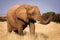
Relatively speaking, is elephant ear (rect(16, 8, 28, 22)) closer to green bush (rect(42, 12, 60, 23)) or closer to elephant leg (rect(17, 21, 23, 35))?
elephant leg (rect(17, 21, 23, 35))

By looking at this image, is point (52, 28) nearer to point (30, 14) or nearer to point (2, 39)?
point (30, 14)

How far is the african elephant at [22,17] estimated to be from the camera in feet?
5.61

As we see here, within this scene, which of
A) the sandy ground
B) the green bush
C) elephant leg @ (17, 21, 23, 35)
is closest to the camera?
the sandy ground

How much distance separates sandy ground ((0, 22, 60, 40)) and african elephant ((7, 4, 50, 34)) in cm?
6

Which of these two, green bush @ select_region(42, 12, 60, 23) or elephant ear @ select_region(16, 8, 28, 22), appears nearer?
elephant ear @ select_region(16, 8, 28, 22)

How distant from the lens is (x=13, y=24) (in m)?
1.87

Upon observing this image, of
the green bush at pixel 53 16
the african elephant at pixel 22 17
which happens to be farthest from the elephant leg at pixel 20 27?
the green bush at pixel 53 16

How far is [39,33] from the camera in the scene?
1829mm

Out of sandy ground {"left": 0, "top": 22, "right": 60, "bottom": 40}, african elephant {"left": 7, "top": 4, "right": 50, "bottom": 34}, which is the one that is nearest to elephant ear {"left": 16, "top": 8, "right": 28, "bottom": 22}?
african elephant {"left": 7, "top": 4, "right": 50, "bottom": 34}

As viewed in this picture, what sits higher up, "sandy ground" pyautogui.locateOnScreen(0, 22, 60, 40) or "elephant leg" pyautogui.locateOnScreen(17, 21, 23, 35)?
"elephant leg" pyautogui.locateOnScreen(17, 21, 23, 35)

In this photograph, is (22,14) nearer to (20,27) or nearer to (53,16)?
(20,27)

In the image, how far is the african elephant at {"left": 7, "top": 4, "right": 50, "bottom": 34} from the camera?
1.71 meters

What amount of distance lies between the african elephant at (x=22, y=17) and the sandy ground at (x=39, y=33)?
0.20 feet

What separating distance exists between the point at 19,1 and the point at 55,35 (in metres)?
0.46
